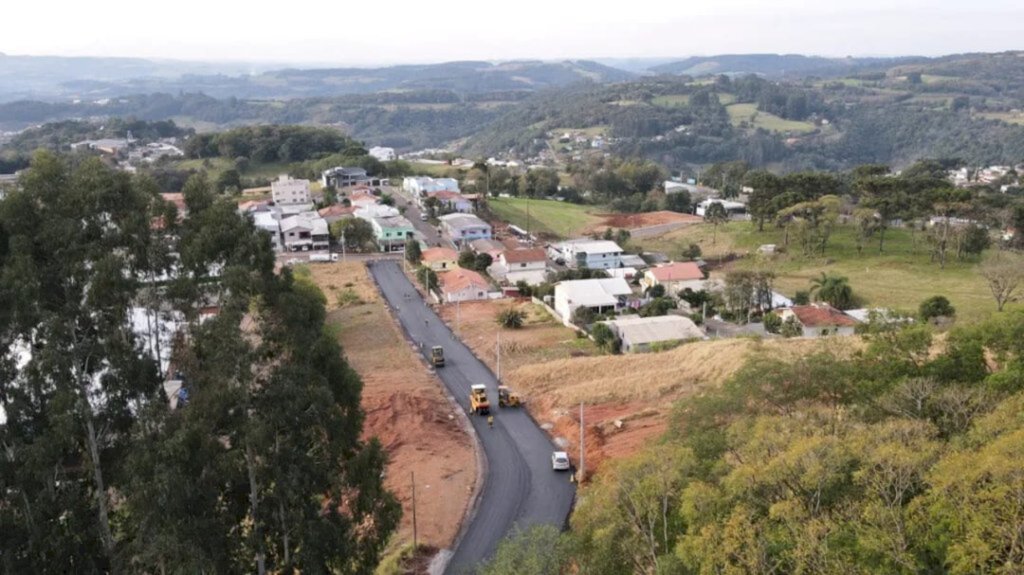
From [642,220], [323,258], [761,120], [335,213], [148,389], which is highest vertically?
[148,389]

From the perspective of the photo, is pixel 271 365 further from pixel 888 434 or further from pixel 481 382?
pixel 481 382

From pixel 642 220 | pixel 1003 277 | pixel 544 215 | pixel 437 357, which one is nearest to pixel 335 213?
pixel 544 215

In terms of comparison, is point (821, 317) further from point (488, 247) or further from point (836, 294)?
point (488, 247)

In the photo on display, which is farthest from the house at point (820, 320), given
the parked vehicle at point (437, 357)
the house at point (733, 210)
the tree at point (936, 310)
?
the house at point (733, 210)

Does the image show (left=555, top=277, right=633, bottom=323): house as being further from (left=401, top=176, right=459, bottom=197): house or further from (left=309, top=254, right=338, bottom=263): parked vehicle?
(left=401, top=176, right=459, bottom=197): house

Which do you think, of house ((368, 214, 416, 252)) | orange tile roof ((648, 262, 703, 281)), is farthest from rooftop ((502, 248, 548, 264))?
house ((368, 214, 416, 252))
